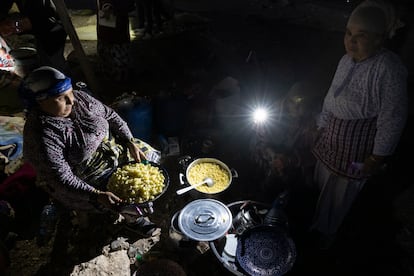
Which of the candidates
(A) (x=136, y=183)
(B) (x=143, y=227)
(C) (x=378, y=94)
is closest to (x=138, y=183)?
(A) (x=136, y=183)

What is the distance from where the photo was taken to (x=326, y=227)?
13.0ft

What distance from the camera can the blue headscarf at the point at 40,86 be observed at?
2861 mm

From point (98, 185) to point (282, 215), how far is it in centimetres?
241

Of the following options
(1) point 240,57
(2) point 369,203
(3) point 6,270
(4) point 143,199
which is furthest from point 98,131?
(1) point 240,57

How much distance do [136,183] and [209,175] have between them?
4.28ft

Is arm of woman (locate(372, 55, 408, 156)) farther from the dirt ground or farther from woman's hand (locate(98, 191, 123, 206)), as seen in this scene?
woman's hand (locate(98, 191, 123, 206))

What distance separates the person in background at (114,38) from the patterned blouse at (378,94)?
196 inches

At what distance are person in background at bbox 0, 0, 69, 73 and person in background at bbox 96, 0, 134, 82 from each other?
836 mm

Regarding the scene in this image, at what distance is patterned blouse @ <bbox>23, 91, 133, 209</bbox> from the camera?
3.07m

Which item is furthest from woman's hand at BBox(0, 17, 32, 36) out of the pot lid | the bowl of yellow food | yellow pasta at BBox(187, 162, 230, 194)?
the pot lid

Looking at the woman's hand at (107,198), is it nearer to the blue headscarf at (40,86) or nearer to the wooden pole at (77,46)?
the blue headscarf at (40,86)

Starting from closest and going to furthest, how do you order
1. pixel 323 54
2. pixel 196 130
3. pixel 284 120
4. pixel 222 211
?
pixel 222 211
pixel 284 120
pixel 196 130
pixel 323 54

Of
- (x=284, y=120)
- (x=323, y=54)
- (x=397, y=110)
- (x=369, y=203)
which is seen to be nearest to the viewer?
(x=397, y=110)

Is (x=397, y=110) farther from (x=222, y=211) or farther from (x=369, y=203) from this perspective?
(x=369, y=203)
